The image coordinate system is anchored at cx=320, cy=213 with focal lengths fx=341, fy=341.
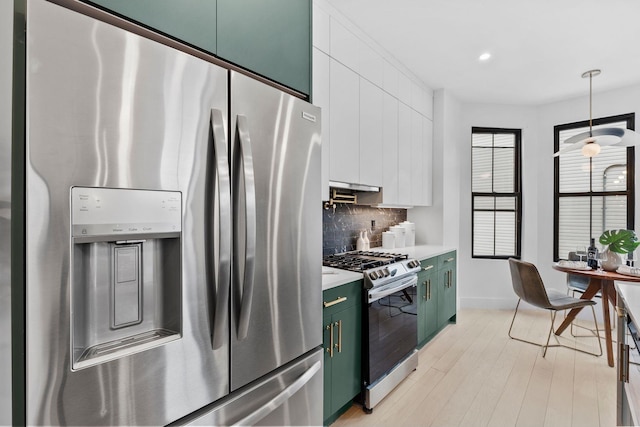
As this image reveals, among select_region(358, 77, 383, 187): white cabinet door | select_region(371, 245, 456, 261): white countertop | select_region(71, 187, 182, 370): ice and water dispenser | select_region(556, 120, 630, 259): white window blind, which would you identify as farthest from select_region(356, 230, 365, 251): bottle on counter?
select_region(556, 120, 630, 259): white window blind

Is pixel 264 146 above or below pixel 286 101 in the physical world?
Answer: below

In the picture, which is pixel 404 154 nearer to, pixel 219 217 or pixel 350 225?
pixel 350 225

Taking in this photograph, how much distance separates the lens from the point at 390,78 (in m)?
3.28

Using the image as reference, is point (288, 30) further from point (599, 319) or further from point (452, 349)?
point (599, 319)

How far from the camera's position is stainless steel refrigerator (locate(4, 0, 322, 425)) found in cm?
80

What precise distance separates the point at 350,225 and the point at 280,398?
6.88 feet

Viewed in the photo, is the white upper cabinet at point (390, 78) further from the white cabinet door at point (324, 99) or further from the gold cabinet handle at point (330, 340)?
the gold cabinet handle at point (330, 340)

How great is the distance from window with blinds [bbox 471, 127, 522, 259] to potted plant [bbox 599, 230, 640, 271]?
55.9 inches

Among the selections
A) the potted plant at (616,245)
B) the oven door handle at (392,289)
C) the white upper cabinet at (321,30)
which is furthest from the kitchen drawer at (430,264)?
the white upper cabinet at (321,30)

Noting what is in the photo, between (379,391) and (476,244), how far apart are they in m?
3.04

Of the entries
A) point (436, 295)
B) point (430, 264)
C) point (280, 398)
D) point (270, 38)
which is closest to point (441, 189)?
point (430, 264)

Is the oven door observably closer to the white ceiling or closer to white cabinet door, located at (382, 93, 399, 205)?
white cabinet door, located at (382, 93, 399, 205)

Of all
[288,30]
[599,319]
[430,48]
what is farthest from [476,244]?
[288,30]

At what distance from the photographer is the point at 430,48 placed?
3.12 m
